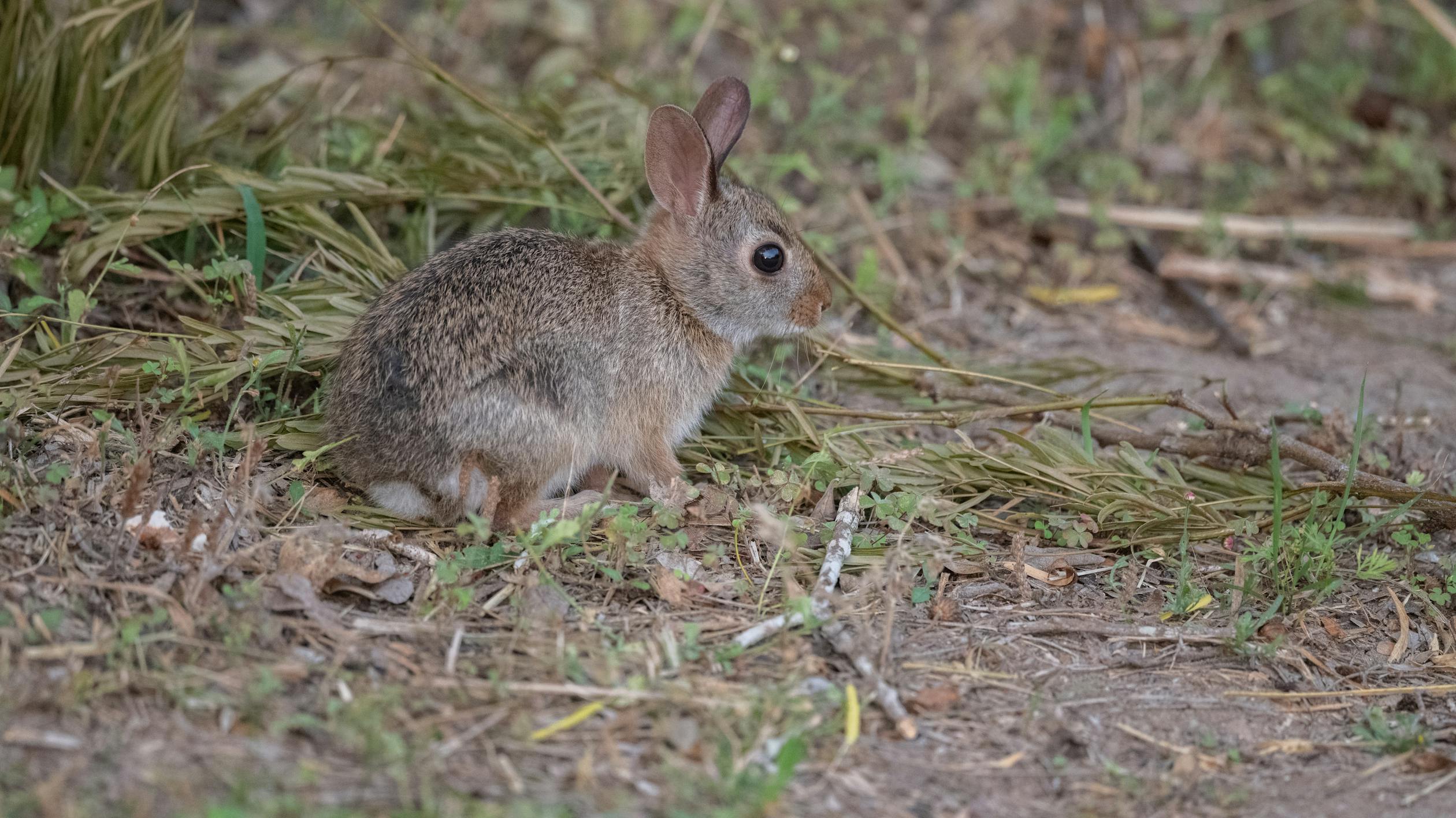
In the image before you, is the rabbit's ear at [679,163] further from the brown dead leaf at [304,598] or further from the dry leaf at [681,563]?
the brown dead leaf at [304,598]

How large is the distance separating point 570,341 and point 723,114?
117 centimetres

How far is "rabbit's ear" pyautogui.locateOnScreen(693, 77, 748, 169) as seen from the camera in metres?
4.82

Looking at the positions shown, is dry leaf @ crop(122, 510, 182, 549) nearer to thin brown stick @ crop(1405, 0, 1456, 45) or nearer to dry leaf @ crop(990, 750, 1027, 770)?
dry leaf @ crop(990, 750, 1027, 770)

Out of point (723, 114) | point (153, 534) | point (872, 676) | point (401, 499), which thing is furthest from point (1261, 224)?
point (153, 534)

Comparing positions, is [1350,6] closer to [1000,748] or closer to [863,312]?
[863,312]

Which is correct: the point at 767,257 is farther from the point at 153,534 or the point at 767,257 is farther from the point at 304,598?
the point at 153,534

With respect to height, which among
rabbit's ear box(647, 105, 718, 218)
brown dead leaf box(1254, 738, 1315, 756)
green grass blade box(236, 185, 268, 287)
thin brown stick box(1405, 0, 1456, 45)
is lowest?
brown dead leaf box(1254, 738, 1315, 756)

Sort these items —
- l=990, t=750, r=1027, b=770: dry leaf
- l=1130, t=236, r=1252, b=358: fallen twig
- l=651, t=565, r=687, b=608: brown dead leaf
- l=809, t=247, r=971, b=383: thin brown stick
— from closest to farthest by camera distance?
l=990, t=750, r=1027, b=770: dry leaf → l=651, t=565, r=687, b=608: brown dead leaf → l=809, t=247, r=971, b=383: thin brown stick → l=1130, t=236, r=1252, b=358: fallen twig

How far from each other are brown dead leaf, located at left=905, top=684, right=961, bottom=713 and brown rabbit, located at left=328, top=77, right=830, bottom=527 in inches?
51.0

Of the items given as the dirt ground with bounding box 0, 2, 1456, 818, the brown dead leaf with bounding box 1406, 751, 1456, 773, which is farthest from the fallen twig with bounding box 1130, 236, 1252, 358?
the brown dead leaf with bounding box 1406, 751, 1456, 773

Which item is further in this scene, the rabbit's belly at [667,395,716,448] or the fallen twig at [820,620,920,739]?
the rabbit's belly at [667,395,716,448]

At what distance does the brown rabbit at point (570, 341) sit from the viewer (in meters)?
4.07

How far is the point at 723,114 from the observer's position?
16.0 ft

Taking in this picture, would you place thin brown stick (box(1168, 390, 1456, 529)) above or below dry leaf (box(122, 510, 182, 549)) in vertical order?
above
